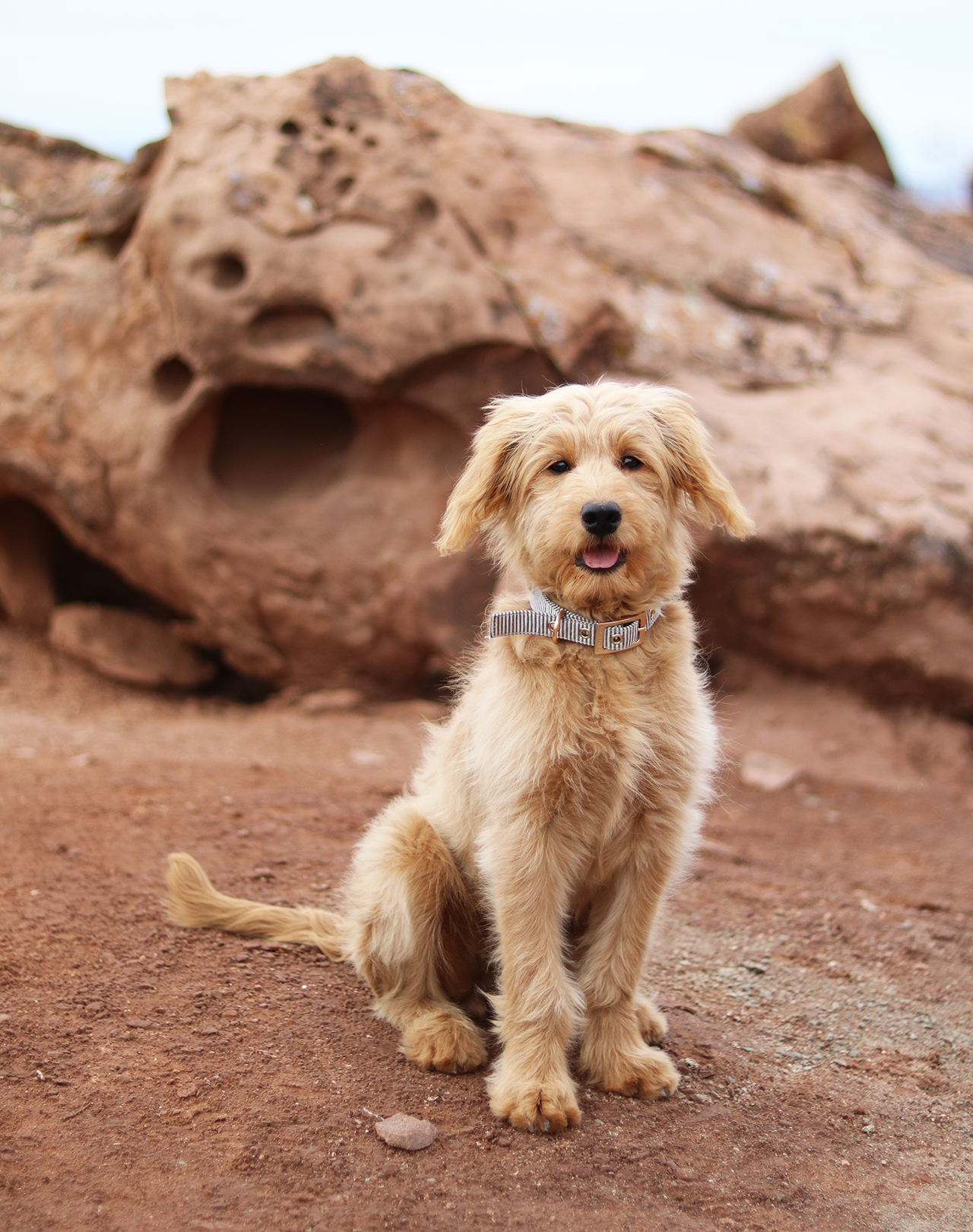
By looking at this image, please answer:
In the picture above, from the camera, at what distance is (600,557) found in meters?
3.15

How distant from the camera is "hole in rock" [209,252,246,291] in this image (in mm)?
6953

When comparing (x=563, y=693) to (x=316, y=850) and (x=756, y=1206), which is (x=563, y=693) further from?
(x=316, y=850)

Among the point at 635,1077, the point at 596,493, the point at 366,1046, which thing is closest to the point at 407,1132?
the point at 366,1046

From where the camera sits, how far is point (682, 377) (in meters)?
8.52

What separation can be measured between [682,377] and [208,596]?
4132mm

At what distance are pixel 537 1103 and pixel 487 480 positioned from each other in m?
1.90

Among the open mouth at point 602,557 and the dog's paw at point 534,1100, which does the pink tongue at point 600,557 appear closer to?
the open mouth at point 602,557

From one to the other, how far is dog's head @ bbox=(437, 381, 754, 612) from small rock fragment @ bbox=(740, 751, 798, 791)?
392 centimetres

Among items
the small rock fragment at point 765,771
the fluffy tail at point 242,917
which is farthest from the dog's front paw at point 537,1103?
the small rock fragment at point 765,771

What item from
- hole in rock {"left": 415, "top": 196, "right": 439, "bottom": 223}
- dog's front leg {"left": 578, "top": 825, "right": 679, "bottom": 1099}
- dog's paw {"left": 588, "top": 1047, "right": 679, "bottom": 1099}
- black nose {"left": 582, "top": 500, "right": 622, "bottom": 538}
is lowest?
dog's paw {"left": 588, "top": 1047, "right": 679, "bottom": 1099}

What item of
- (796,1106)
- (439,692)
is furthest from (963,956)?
(439,692)

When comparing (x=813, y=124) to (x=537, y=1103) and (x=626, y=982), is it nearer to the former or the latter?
(x=626, y=982)

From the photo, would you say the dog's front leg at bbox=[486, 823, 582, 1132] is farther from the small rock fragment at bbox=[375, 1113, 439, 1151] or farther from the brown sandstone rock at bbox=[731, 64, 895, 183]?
the brown sandstone rock at bbox=[731, 64, 895, 183]

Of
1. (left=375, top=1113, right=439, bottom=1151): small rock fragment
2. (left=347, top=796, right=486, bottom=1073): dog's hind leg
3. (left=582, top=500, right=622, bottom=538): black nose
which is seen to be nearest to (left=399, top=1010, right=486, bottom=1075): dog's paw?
(left=347, top=796, right=486, bottom=1073): dog's hind leg
